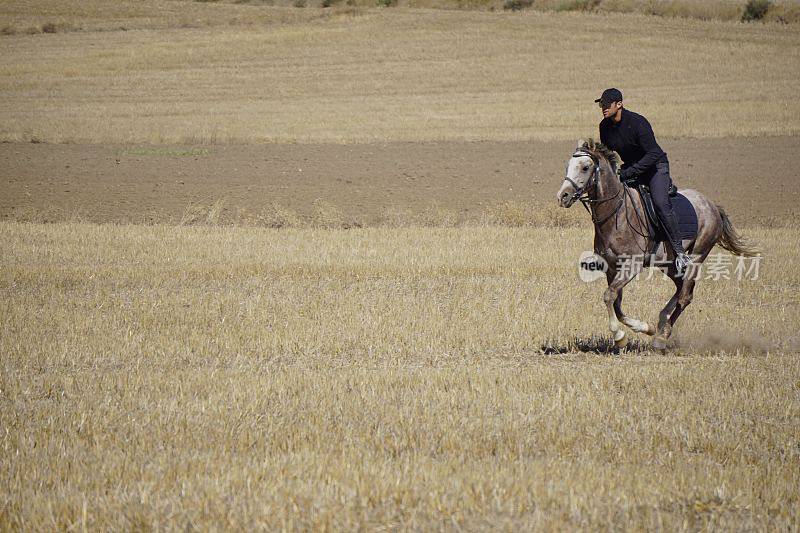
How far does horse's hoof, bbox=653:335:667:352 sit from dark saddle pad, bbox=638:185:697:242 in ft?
3.59

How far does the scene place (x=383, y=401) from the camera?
7.47 meters

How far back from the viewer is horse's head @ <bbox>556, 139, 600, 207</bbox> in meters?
9.11

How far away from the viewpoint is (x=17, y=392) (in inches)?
307

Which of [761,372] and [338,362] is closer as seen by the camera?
[761,372]

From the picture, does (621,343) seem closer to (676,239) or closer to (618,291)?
(618,291)

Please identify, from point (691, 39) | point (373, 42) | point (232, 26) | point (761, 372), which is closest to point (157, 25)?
point (232, 26)

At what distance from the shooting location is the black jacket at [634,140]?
980 cm

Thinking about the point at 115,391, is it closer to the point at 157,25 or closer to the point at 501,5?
the point at 157,25

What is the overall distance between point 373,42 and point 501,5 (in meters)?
24.0

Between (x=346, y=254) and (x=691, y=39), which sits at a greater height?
(x=691, y=39)

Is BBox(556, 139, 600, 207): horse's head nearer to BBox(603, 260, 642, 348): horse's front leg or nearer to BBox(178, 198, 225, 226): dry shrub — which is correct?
BBox(603, 260, 642, 348): horse's front leg

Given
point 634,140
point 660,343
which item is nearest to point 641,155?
point 634,140

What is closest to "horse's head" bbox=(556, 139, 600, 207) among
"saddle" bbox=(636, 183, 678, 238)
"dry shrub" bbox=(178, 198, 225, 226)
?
"saddle" bbox=(636, 183, 678, 238)

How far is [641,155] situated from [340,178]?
17136 millimetres
